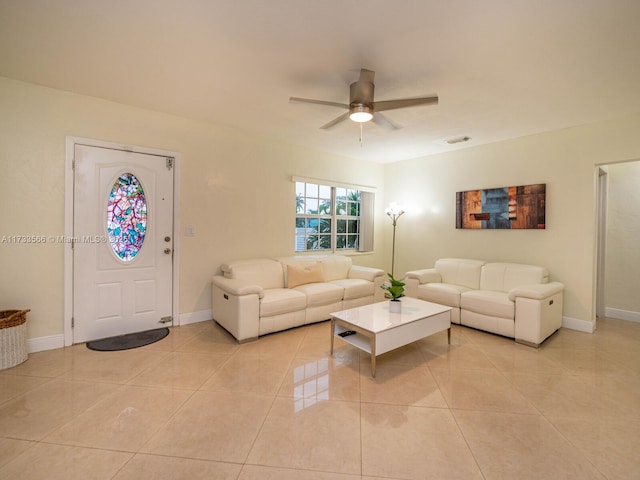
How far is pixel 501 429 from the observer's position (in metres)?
1.83

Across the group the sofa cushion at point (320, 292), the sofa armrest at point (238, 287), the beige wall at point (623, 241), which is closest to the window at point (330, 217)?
the sofa cushion at point (320, 292)

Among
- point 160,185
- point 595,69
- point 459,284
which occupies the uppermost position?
point 595,69

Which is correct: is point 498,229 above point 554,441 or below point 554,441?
above

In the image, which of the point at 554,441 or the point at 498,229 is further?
the point at 498,229

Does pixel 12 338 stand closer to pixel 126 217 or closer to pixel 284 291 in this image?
pixel 126 217

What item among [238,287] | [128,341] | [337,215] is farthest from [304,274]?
[128,341]

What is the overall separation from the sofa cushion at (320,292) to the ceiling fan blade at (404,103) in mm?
2270

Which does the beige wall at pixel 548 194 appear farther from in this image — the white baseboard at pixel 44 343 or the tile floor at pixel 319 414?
the white baseboard at pixel 44 343

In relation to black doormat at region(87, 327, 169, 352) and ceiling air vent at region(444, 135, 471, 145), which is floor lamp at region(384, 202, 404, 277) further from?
black doormat at region(87, 327, 169, 352)

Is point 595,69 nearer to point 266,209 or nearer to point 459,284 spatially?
point 459,284

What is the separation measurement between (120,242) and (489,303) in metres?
4.30

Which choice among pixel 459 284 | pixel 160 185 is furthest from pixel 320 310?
pixel 160 185

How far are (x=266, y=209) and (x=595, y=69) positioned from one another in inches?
148

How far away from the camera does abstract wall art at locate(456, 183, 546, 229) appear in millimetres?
3936
